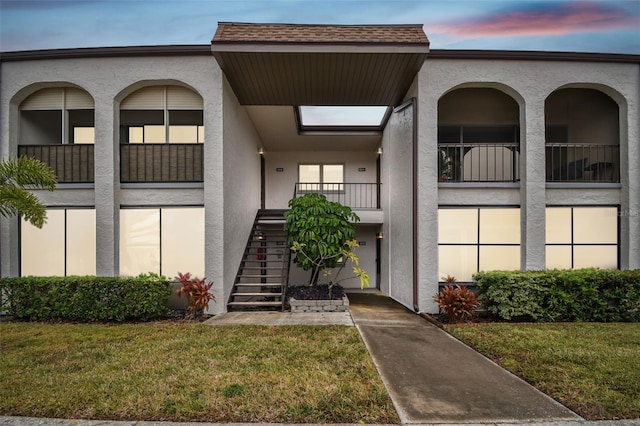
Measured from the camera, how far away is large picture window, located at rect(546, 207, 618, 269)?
26.9 ft

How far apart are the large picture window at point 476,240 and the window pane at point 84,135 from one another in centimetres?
991

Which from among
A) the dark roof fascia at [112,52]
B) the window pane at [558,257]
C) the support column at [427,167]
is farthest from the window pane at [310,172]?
the window pane at [558,257]

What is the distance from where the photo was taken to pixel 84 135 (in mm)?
8461

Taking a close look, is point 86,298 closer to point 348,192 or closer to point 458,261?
point 458,261

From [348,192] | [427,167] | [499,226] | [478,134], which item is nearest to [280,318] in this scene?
[427,167]

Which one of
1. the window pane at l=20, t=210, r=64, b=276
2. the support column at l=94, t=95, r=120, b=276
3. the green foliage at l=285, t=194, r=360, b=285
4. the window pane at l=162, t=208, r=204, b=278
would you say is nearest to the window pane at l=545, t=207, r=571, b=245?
the green foliage at l=285, t=194, r=360, b=285

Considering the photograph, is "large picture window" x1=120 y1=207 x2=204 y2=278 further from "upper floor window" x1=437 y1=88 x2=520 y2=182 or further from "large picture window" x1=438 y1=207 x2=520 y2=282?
"upper floor window" x1=437 y1=88 x2=520 y2=182

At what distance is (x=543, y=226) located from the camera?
26.2ft

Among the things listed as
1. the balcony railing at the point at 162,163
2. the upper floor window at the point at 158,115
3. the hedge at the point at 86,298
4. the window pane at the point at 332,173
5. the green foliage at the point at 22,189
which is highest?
the upper floor window at the point at 158,115

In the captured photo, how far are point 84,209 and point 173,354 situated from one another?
5521mm

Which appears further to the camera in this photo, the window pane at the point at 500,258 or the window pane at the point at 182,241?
the window pane at the point at 500,258

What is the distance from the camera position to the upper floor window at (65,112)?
8.38m

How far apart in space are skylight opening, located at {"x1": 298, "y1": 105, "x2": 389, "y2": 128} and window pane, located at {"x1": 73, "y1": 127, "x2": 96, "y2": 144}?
6386 millimetres

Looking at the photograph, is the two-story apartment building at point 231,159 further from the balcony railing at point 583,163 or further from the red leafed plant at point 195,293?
the red leafed plant at point 195,293
